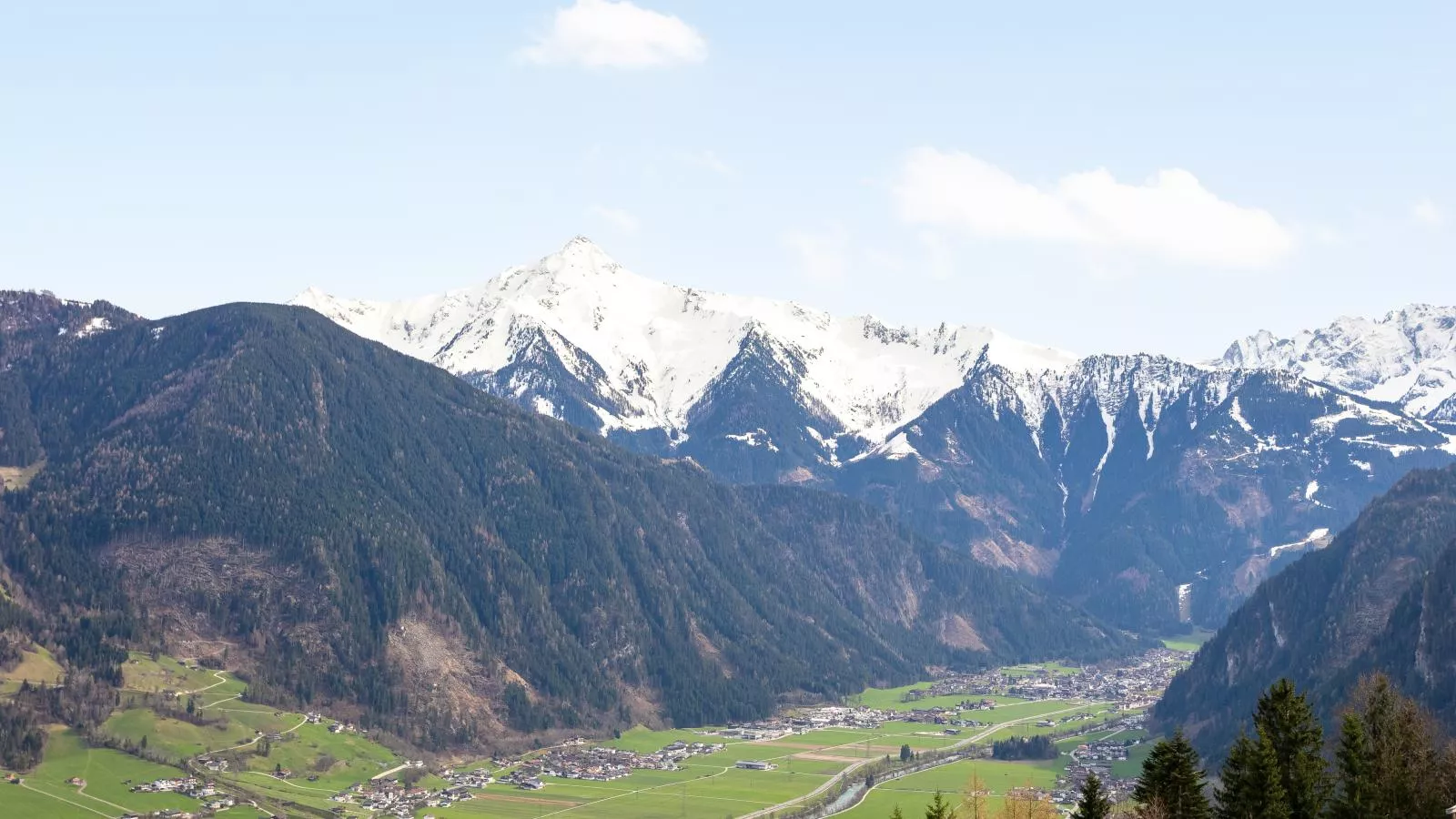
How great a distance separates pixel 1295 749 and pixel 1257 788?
7120 mm

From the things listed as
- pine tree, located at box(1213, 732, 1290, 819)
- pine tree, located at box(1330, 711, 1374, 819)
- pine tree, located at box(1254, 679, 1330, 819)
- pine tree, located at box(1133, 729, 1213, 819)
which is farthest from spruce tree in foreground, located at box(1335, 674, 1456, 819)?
pine tree, located at box(1133, 729, 1213, 819)

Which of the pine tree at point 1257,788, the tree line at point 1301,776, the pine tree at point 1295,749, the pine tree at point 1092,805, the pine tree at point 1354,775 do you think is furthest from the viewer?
the pine tree at point 1295,749

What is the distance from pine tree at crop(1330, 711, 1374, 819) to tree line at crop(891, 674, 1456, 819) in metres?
0.07

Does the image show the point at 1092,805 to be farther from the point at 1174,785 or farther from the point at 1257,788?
the point at 1257,788

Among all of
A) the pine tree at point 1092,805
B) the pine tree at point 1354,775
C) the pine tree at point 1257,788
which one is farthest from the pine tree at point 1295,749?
the pine tree at point 1092,805

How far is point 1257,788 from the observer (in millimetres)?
126000

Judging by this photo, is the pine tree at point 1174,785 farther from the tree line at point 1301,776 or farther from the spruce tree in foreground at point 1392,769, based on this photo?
the spruce tree in foreground at point 1392,769

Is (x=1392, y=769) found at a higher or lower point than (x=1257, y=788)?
higher

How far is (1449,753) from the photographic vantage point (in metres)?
137

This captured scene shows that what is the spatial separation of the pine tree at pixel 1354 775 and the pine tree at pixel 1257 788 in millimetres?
4737

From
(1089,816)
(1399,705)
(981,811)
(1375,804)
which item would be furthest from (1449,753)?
(981,811)

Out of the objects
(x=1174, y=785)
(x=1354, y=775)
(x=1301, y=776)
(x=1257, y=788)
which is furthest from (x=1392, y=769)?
(x=1174, y=785)

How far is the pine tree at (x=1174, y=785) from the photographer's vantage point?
12612 centimetres

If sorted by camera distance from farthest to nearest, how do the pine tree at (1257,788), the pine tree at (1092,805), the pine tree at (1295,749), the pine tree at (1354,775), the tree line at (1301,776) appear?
the pine tree at (1295,749)
the pine tree at (1092,805)
the pine tree at (1354,775)
the tree line at (1301,776)
the pine tree at (1257,788)
